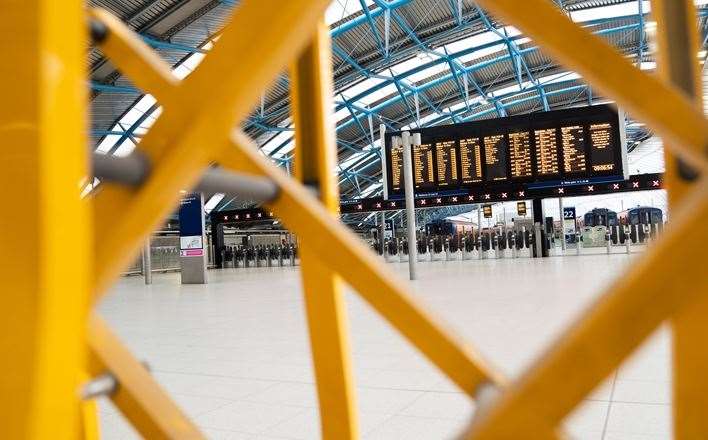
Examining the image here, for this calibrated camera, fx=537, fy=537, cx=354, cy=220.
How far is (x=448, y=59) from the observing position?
24344 millimetres

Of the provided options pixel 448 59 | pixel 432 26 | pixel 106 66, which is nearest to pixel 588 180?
pixel 432 26

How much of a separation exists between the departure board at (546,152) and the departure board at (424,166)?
9.18ft

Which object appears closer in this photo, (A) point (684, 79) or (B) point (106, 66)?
(A) point (684, 79)

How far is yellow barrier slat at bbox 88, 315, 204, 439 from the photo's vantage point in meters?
1.09

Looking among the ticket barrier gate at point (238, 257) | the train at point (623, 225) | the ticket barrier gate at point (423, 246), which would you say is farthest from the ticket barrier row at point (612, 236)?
the ticket barrier gate at point (238, 257)

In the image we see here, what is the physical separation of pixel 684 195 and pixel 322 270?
803 mm

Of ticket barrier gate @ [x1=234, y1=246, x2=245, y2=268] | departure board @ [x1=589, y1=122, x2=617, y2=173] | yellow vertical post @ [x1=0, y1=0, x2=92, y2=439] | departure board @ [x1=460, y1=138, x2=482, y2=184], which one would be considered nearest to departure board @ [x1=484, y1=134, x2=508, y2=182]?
departure board @ [x1=460, y1=138, x2=482, y2=184]

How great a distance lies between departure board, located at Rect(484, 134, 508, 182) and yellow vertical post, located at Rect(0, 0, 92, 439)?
1433cm

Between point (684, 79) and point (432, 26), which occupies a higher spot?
point (432, 26)

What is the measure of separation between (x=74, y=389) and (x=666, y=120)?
103 centimetres

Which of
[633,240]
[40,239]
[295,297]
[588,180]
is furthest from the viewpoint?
[633,240]

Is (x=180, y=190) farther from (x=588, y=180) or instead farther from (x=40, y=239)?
(x=588, y=180)

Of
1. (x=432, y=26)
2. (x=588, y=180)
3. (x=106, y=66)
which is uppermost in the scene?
Result: (x=432, y=26)

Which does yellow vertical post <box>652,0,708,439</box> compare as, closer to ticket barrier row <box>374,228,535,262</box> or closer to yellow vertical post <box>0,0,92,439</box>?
yellow vertical post <box>0,0,92,439</box>
